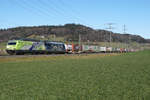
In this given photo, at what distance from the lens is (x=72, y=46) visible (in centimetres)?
7294

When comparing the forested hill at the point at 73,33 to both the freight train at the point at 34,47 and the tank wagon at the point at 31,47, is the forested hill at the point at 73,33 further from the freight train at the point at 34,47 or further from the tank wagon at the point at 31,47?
the tank wagon at the point at 31,47

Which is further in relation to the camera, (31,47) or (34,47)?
(34,47)

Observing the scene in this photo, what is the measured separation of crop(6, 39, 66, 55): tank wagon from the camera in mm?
45812

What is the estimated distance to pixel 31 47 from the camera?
49375 mm

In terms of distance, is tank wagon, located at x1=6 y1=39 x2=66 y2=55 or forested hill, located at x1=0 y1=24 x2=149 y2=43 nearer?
tank wagon, located at x1=6 y1=39 x2=66 y2=55

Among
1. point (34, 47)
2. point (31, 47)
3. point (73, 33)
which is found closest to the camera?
point (31, 47)

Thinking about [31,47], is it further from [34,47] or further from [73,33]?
[73,33]

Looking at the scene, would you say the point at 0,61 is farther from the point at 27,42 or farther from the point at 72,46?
the point at 72,46

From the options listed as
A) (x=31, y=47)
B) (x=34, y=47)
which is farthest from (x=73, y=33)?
(x=31, y=47)

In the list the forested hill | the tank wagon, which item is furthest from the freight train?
the forested hill

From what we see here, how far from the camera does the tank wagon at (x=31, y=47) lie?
150ft

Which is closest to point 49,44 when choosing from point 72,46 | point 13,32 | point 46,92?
point 72,46

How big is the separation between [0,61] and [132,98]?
2941 centimetres

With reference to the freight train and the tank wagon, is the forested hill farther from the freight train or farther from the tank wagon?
the tank wagon
